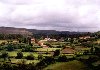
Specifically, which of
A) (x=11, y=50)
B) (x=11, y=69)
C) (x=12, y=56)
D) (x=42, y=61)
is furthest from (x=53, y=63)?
(x=11, y=50)

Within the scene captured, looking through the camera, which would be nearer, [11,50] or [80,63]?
[80,63]

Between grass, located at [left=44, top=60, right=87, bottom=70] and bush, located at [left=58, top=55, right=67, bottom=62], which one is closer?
grass, located at [left=44, top=60, right=87, bottom=70]

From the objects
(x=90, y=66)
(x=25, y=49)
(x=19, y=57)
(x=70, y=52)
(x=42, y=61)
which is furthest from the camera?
(x=25, y=49)

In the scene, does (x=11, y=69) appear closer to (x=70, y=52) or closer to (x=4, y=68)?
(x=4, y=68)

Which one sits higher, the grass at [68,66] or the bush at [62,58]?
the bush at [62,58]

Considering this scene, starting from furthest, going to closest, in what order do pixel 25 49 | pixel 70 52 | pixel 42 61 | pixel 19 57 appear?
A: pixel 25 49
pixel 70 52
pixel 19 57
pixel 42 61

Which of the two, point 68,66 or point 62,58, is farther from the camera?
point 62,58

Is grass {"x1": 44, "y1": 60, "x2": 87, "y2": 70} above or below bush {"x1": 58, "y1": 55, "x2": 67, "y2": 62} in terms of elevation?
below

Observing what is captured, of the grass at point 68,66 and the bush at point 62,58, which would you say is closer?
the grass at point 68,66
